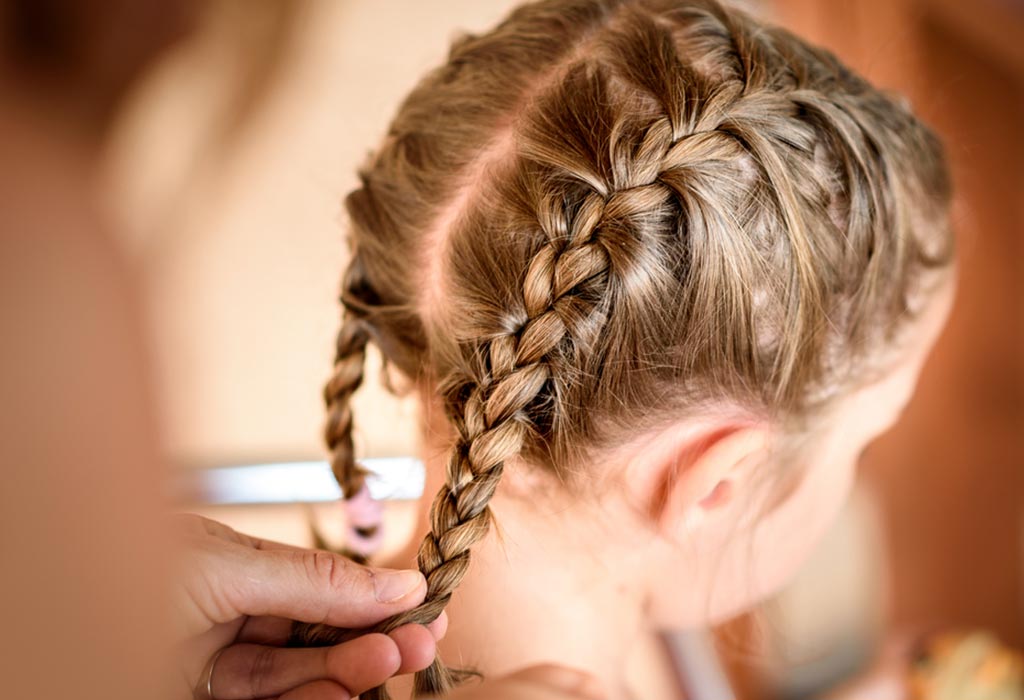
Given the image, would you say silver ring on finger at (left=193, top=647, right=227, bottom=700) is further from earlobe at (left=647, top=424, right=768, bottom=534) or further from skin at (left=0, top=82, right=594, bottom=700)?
earlobe at (left=647, top=424, right=768, bottom=534)

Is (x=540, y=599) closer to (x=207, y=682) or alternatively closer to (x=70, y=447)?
(x=207, y=682)

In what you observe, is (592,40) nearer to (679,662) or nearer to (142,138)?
(142,138)

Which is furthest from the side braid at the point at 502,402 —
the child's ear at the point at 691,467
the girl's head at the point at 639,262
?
the child's ear at the point at 691,467

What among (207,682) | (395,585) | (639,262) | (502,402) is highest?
(639,262)

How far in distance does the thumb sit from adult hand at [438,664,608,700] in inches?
3.2

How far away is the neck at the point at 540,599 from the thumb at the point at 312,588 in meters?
0.03

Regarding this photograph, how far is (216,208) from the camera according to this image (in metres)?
1.14

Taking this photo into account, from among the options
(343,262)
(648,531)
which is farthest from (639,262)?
(343,262)

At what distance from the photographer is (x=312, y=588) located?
487mm

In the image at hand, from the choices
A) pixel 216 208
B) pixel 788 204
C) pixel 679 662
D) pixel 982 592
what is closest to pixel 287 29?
pixel 216 208

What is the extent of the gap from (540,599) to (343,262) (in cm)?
36

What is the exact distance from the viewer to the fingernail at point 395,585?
49 centimetres

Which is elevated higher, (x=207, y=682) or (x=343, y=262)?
(x=343, y=262)

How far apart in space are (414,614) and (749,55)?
423 mm
